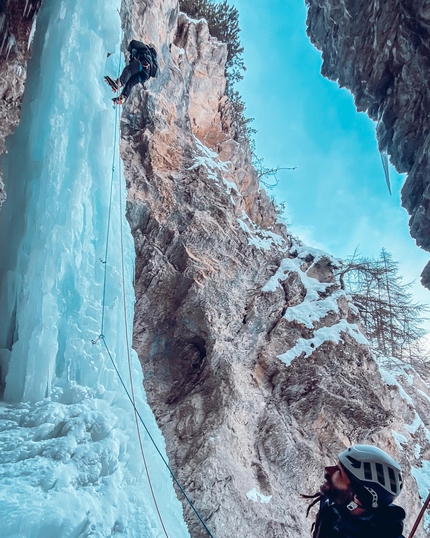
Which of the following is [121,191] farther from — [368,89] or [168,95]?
[368,89]

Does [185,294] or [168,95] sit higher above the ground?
[168,95]

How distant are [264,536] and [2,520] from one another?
144 inches

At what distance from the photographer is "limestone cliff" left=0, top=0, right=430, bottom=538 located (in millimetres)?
4984

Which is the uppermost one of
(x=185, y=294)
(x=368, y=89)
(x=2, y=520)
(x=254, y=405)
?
(x=368, y=89)

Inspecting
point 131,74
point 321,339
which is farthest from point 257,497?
point 131,74

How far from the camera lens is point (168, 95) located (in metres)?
7.87

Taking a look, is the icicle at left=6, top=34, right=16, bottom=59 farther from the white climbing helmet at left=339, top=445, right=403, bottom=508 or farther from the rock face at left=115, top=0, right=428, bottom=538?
the white climbing helmet at left=339, top=445, right=403, bottom=508

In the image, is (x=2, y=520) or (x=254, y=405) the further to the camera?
(x=254, y=405)

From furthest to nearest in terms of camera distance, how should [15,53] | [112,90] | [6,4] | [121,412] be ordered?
[112,90] < [15,53] < [6,4] < [121,412]

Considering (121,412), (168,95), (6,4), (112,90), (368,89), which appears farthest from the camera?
(168,95)

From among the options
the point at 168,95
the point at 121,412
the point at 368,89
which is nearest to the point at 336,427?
the point at 121,412

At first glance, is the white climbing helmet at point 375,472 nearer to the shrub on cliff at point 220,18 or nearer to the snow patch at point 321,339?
the snow patch at point 321,339

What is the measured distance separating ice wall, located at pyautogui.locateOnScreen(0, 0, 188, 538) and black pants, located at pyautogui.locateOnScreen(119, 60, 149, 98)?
19 cm

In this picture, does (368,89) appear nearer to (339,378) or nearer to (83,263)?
(339,378)
